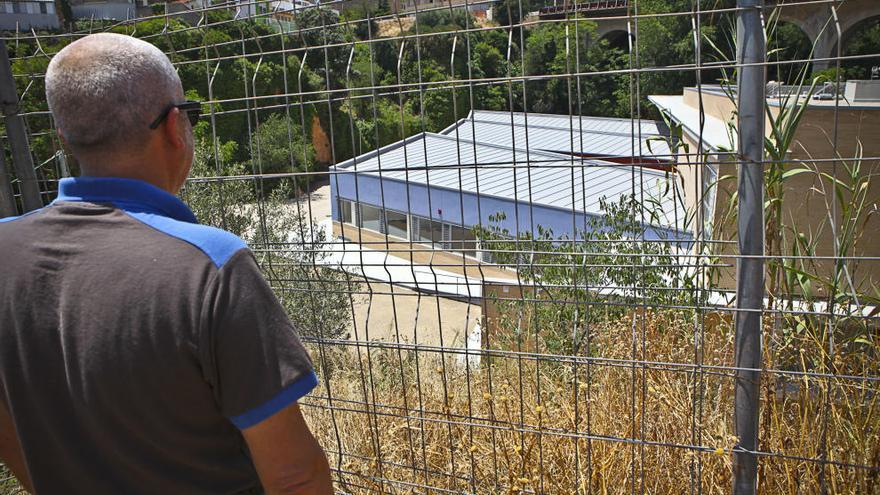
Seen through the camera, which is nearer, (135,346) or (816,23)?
(135,346)

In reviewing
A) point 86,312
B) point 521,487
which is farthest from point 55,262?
point 521,487

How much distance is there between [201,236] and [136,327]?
19 cm

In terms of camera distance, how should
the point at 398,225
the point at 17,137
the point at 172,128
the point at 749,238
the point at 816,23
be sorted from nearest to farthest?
1. the point at 172,128
2. the point at 749,238
3. the point at 17,137
4. the point at 816,23
5. the point at 398,225

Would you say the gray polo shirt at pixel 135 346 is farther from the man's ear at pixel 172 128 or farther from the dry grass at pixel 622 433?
the dry grass at pixel 622 433

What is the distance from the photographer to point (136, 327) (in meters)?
1.22

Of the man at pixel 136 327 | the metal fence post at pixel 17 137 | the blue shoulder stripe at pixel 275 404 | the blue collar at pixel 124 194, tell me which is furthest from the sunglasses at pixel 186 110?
the metal fence post at pixel 17 137

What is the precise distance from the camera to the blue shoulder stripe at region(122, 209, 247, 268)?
1.23 m

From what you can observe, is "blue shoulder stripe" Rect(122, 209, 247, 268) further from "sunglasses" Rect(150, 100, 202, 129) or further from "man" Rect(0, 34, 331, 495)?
"sunglasses" Rect(150, 100, 202, 129)

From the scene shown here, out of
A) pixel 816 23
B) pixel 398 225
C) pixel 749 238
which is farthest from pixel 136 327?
pixel 398 225

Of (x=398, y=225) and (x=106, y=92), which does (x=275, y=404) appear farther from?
(x=398, y=225)

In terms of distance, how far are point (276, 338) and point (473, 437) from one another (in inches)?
64.0

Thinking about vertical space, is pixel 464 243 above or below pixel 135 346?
below

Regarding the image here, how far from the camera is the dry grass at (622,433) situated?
86.7 inches

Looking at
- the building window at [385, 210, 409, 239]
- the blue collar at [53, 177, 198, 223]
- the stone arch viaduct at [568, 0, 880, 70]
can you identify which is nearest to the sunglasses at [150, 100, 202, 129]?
the blue collar at [53, 177, 198, 223]
